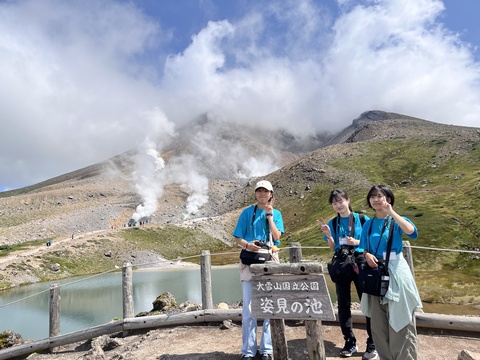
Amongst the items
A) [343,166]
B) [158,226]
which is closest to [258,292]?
[158,226]

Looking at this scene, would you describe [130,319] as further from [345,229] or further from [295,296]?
[345,229]

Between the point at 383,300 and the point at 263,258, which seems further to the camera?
the point at 263,258

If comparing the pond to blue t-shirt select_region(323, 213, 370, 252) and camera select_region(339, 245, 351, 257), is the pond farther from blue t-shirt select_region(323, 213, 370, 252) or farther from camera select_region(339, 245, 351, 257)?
camera select_region(339, 245, 351, 257)

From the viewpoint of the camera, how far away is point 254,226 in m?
6.71

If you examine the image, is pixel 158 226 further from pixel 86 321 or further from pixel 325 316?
pixel 325 316

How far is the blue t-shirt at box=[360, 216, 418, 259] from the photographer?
5.62m

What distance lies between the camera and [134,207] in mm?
151625

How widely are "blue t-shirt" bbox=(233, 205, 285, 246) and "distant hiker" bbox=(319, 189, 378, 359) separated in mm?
1079

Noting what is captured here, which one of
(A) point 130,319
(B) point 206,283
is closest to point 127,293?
(A) point 130,319

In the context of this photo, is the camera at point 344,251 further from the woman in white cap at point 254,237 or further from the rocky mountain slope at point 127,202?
the rocky mountain slope at point 127,202

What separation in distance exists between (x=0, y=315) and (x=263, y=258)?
1280 inches

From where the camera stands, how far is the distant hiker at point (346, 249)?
656cm

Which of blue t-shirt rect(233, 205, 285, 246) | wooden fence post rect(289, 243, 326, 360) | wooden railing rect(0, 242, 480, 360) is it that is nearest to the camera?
wooden fence post rect(289, 243, 326, 360)

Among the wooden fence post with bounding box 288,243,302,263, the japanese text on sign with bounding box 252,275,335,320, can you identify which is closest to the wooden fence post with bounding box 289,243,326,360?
the japanese text on sign with bounding box 252,275,335,320
